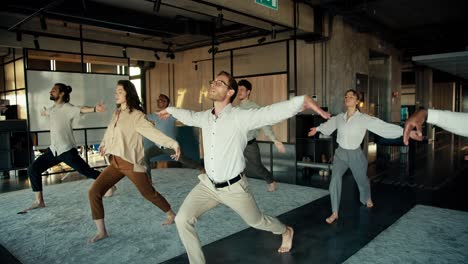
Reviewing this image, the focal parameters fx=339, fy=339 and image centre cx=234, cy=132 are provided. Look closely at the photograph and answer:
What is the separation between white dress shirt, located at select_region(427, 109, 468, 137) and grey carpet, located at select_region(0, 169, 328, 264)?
249 cm

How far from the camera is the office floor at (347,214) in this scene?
129 inches

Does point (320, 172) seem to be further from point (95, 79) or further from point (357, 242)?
point (95, 79)

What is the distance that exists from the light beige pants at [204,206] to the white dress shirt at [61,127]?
2830 millimetres

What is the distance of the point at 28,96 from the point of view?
23.9 ft

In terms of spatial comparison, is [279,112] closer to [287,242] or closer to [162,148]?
[287,242]

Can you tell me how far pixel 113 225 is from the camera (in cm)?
416

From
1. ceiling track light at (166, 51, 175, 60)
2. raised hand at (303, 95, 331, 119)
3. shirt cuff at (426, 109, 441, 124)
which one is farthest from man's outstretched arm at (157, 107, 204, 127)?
ceiling track light at (166, 51, 175, 60)

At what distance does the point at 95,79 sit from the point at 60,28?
5.78 feet

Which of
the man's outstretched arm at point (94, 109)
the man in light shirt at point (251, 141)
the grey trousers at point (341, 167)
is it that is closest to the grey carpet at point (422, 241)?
the grey trousers at point (341, 167)

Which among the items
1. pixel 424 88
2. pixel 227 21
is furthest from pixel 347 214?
pixel 424 88

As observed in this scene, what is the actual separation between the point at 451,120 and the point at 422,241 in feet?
6.87

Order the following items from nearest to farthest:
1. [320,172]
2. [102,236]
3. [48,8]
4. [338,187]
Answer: [102,236] < [338,187] < [48,8] < [320,172]

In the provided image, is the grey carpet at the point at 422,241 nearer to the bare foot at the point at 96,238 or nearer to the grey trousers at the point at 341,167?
the grey trousers at the point at 341,167

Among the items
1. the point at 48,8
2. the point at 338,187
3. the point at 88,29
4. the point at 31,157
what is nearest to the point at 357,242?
→ the point at 338,187
